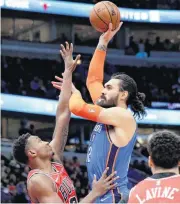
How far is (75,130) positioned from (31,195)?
18940mm

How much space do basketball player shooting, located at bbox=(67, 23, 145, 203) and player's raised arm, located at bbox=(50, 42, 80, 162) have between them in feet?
1.46

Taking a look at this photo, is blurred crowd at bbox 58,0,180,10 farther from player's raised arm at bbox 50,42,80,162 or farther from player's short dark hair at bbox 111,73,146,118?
player's short dark hair at bbox 111,73,146,118

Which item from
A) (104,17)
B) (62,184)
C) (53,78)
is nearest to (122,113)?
(62,184)

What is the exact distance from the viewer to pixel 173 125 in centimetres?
2428

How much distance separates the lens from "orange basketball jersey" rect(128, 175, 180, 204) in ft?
12.2

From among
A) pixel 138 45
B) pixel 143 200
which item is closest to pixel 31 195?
pixel 143 200

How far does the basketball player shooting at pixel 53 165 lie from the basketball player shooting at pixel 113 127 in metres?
0.20

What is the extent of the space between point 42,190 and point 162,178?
1.74m

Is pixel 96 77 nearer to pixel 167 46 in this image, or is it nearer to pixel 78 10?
pixel 78 10

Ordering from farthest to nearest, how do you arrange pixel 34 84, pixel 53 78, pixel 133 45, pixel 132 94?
1. pixel 133 45
2. pixel 53 78
3. pixel 34 84
4. pixel 132 94

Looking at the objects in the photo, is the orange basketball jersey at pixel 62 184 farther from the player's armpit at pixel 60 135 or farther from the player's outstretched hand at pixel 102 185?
the player's outstretched hand at pixel 102 185

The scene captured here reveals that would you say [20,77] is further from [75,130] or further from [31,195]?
[31,195]

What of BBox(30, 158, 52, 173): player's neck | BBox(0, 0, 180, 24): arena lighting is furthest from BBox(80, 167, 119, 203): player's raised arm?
BBox(0, 0, 180, 24): arena lighting

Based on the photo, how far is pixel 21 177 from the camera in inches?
638
